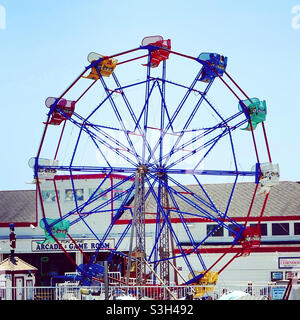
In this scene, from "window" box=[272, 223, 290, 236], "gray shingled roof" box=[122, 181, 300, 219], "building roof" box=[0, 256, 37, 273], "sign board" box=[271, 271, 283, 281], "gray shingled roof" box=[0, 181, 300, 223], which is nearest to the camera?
"building roof" box=[0, 256, 37, 273]

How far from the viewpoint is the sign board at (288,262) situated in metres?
44.1

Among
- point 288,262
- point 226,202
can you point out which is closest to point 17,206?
point 226,202

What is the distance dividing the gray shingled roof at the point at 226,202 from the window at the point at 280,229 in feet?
2.42

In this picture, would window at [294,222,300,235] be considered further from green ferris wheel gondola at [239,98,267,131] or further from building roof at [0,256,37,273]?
building roof at [0,256,37,273]

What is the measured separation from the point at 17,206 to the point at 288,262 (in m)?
22.0

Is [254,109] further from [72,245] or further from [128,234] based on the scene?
[72,245]

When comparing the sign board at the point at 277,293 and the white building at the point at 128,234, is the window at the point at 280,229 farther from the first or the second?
the sign board at the point at 277,293

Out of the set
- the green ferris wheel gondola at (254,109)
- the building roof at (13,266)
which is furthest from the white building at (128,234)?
the green ferris wheel gondola at (254,109)

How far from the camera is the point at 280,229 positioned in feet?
154

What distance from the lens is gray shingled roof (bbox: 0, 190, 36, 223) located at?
175 feet

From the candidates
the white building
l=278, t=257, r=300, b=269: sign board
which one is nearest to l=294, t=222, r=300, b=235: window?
the white building

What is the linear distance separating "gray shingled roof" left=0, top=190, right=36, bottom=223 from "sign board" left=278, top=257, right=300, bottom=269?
18.4 meters
